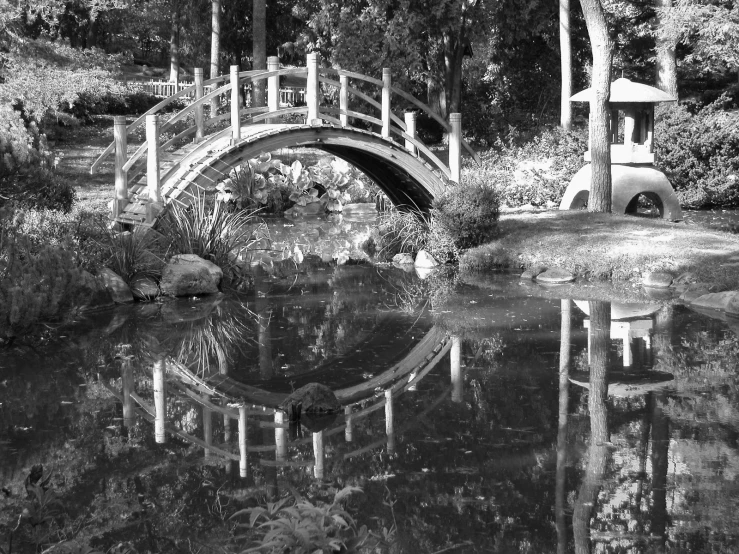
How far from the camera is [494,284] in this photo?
14.8m

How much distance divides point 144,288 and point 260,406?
5.29 metres

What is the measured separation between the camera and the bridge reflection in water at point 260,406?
7.34 metres

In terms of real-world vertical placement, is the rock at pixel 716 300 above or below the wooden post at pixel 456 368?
above

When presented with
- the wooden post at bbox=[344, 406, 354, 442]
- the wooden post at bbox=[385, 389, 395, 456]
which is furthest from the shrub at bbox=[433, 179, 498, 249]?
the wooden post at bbox=[344, 406, 354, 442]

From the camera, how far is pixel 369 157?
17.5 metres

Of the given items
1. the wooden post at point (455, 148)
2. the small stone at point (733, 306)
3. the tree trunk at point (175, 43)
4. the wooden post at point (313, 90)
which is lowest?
the small stone at point (733, 306)

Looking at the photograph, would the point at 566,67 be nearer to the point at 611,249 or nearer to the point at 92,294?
the point at 611,249

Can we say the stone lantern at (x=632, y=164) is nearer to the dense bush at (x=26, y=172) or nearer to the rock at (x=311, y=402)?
the dense bush at (x=26, y=172)

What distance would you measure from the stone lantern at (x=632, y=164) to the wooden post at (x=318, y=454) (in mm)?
12399

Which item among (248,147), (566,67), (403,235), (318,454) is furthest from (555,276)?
(566,67)

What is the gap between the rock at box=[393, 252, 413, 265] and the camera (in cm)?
1717

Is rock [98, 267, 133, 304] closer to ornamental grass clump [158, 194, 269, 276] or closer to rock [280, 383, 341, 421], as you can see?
ornamental grass clump [158, 194, 269, 276]

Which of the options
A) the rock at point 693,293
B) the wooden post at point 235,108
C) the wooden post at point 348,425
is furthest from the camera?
the wooden post at point 235,108

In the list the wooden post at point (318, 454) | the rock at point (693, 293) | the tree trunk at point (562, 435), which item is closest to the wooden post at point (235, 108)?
the tree trunk at point (562, 435)
